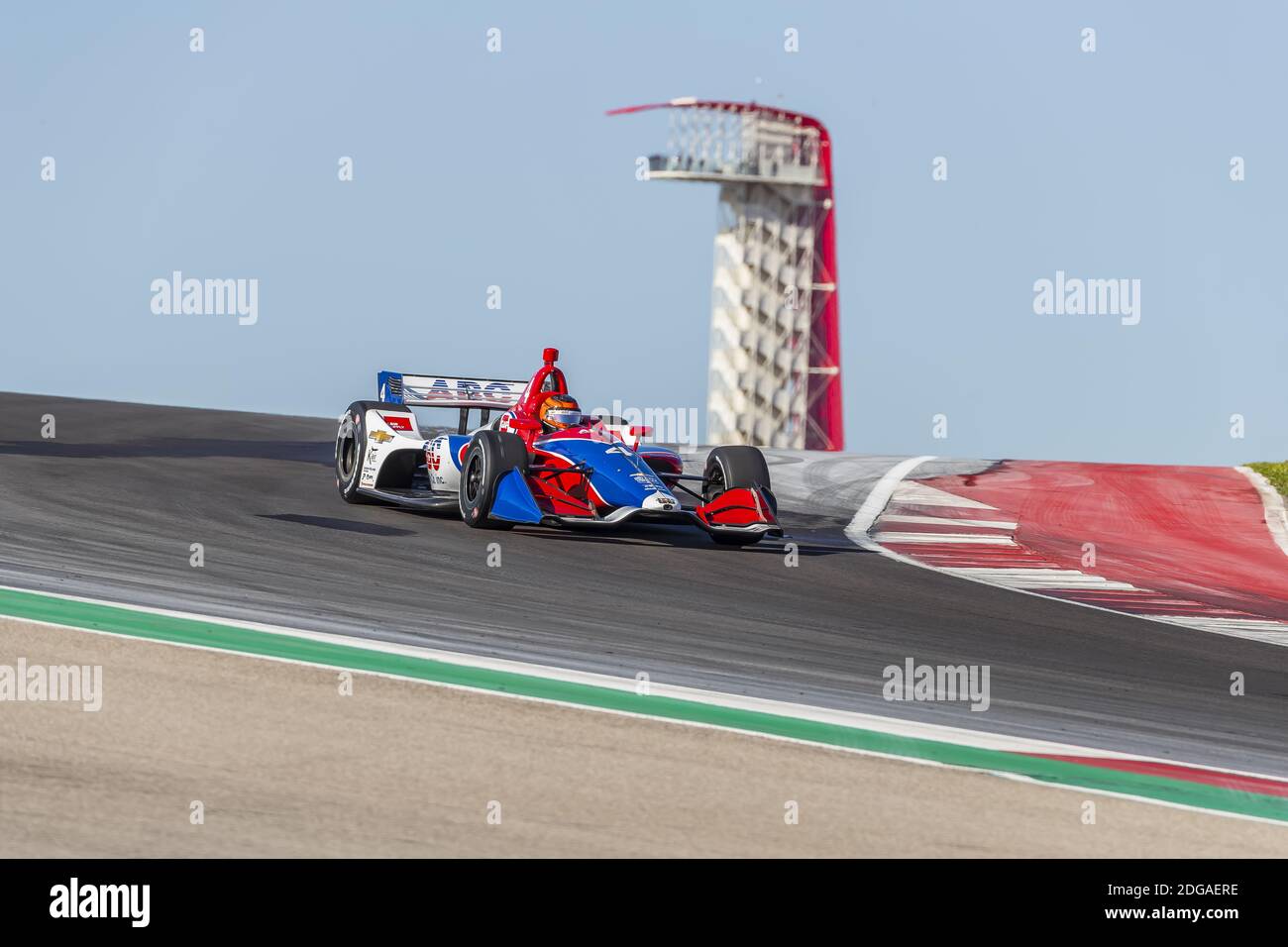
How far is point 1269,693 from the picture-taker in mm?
8430

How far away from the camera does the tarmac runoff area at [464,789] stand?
16.4ft

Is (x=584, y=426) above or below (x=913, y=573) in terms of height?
above

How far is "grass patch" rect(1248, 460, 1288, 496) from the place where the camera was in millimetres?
19406

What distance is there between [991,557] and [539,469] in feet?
12.9

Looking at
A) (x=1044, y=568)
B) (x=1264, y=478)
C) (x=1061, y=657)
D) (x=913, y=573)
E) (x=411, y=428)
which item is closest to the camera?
(x=1061, y=657)

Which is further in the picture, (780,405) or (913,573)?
(780,405)

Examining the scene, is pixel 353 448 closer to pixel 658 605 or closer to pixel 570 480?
pixel 570 480

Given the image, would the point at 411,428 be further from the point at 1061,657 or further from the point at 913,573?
the point at 1061,657

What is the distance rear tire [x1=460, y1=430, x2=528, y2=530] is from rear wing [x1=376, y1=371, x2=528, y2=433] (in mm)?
1823

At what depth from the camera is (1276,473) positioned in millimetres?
20438

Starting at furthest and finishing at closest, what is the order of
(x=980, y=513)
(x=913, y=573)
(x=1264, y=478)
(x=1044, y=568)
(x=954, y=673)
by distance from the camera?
(x=1264, y=478)
(x=980, y=513)
(x=1044, y=568)
(x=913, y=573)
(x=954, y=673)
